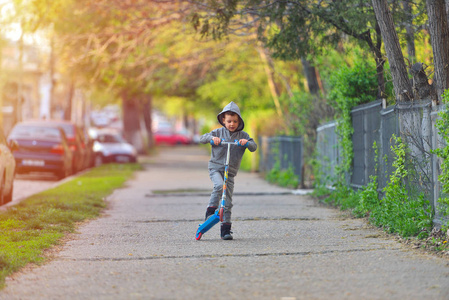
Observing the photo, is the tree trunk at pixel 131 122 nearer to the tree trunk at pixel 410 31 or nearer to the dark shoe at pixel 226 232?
the tree trunk at pixel 410 31

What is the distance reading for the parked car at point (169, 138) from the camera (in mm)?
72062

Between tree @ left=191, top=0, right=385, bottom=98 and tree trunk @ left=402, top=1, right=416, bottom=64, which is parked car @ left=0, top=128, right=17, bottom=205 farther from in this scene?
tree trunk @ left=402, top=1, right=416, bottom=64

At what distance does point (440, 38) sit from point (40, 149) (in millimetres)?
14462

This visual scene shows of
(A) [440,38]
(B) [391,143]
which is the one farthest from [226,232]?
(A) [440,38]

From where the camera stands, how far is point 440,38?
8.64 m

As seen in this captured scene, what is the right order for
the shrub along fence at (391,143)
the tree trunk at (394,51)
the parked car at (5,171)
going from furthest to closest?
1. the parked car at (5,171)
2. the tree trunk at (394,51)
3. the shrub along fence at (391,143)

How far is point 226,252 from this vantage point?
7.64 meters

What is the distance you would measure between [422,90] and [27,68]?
2523 inches

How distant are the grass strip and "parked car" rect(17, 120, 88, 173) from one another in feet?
17.5

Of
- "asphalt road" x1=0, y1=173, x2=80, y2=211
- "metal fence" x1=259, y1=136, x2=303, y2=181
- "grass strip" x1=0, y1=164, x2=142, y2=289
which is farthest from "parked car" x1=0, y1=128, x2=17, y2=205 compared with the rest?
"metal fence" x1=259, y1=136, x2=303, y2=181

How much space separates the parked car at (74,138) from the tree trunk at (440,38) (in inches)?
596

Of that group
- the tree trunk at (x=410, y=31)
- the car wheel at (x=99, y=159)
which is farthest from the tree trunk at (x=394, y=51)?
the car wheel at (x=99, y=159)

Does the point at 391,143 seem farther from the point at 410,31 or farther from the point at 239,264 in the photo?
the point at 239,264

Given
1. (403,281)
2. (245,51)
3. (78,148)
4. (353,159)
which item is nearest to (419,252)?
(403,281)
